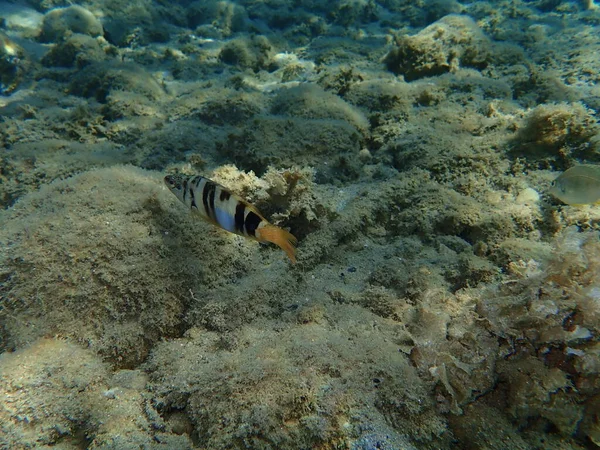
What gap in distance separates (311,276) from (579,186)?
2806mm

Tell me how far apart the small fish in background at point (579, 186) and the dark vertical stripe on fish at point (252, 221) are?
322cm

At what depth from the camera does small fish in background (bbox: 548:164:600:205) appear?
3094mm

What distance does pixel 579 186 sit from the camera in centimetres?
315

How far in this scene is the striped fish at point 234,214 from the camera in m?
1.91

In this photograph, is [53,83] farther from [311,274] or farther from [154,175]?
[311,274]

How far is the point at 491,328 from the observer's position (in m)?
1.95

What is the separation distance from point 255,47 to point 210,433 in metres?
9.80

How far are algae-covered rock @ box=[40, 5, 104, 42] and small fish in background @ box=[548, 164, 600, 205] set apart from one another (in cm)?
1199

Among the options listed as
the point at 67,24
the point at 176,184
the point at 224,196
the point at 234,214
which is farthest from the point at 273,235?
the point at 67,24

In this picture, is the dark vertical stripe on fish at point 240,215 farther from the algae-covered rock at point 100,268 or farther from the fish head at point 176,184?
the algae-covered rock at point 100,268

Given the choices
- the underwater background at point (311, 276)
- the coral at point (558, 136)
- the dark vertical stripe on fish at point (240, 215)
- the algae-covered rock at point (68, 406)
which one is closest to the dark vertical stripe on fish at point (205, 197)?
the dark vertical stripe on fish at point (240, 215)

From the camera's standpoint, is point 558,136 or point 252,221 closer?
point 252,221

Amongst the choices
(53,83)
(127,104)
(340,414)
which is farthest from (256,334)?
(53,83)

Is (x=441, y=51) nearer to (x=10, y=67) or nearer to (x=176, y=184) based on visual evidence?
(x=176, y=184)
